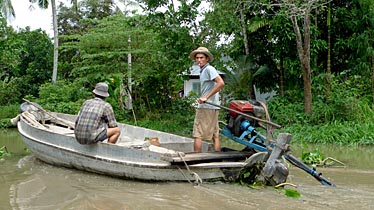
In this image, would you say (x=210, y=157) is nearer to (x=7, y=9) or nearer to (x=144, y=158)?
(x=144, y=158)

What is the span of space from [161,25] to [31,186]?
317 inches

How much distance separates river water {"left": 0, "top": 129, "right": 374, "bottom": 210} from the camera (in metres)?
5.48

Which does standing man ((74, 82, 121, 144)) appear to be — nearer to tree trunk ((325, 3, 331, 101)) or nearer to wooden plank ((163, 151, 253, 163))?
wooden plank ((163, 151, 253, 163))

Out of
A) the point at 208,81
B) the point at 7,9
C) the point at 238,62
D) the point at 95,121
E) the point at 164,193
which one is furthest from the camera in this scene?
the point at 7,9

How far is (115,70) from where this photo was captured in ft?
53.2

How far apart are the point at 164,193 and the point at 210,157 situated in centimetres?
89

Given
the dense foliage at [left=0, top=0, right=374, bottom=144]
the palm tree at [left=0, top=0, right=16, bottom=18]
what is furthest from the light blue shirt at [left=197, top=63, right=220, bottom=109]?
the palm tree at [left=0, top=0, right=16, bottom=18]

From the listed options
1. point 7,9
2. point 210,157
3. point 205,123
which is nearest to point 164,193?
point 210,157

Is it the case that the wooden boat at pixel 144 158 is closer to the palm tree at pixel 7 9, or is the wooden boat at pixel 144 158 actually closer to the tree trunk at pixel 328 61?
the tree trunk at pixel 328 61

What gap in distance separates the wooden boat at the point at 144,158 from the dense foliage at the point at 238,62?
5.81 metres

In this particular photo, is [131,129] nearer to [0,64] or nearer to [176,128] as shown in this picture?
[176,128]

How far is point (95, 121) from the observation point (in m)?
7.06

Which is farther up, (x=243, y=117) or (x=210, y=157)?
(x=243, y=117)

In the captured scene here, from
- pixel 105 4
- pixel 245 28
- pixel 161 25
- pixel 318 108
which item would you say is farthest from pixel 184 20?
pixel 105 4
